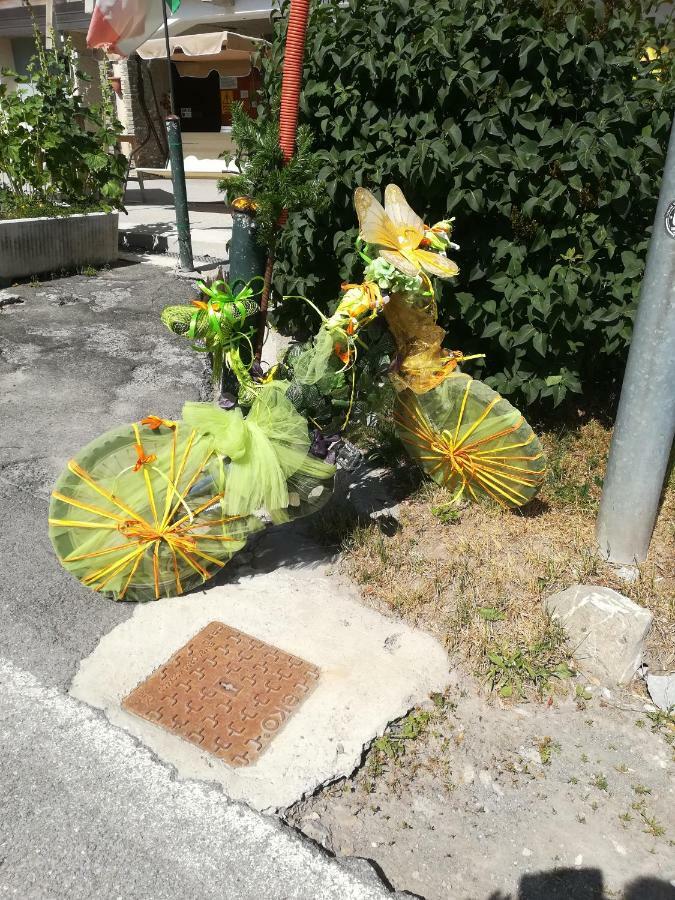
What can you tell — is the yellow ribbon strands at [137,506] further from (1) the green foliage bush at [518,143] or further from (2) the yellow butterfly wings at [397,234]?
(1) the green foliage bush at [518,143]

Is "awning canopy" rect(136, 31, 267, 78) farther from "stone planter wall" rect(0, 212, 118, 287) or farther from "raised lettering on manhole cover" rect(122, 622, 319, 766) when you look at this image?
"raised lettering on manhole cover" rect(122, 622, 319, 766)

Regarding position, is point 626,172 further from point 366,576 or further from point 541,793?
point 541,793

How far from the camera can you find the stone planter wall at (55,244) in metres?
7.41

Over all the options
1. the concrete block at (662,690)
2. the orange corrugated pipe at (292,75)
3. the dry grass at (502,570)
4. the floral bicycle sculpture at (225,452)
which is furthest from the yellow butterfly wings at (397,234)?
the concrete block at (662,690)

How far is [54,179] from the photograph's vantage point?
802 cm

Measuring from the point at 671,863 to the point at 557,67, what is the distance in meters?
3.45

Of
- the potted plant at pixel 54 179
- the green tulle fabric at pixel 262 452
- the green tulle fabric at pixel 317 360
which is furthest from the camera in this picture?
the potted plant at pixel 54 179

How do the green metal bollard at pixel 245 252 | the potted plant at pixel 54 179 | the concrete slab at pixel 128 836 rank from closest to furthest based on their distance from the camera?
the concrete slab at pixel 128 836 < the green metal bollard at pixel 245 252 < the potted plant at pixel 54 179

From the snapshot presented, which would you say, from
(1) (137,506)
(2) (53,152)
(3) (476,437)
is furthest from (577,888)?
(2) (53,152)

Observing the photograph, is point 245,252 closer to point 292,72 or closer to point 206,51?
point 292,72

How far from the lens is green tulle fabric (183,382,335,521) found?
2963mm

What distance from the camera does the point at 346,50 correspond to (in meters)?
3.96

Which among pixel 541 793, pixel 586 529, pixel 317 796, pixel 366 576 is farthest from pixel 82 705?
pixel 586 529

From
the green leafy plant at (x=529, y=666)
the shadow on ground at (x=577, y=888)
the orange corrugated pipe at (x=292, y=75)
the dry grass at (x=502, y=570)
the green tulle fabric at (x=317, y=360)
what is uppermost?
the orange corrugated pipe at (x=292, y=75)
